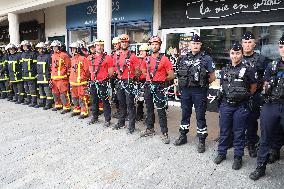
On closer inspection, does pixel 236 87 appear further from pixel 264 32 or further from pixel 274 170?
pixel 264 32

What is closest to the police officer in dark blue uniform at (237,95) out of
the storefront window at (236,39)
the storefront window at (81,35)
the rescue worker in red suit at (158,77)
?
the rescue worker in red suit at (158,77)

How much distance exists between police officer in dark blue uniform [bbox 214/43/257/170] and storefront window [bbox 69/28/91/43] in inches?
334

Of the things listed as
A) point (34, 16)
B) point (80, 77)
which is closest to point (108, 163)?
point (80, 77)

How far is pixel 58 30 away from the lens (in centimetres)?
1284

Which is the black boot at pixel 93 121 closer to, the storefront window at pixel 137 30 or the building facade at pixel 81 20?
the building facade at pixel 81 20

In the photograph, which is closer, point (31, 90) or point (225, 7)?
point (225, 7)

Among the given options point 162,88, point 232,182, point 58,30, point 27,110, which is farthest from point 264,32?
point 58,30

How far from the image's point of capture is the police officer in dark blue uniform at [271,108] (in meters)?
3.55

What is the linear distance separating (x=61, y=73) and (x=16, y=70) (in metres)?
2.48

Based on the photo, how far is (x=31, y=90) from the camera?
842 centimetres

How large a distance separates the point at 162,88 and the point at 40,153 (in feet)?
8.32

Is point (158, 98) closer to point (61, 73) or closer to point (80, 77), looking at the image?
point (80, 77)

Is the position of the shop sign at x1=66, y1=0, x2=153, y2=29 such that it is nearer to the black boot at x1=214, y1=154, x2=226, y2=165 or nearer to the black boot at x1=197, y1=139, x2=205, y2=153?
the black boot at x1=197, y1=139, x2=205, y2=153

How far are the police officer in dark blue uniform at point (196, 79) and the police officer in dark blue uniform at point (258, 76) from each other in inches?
23.5
